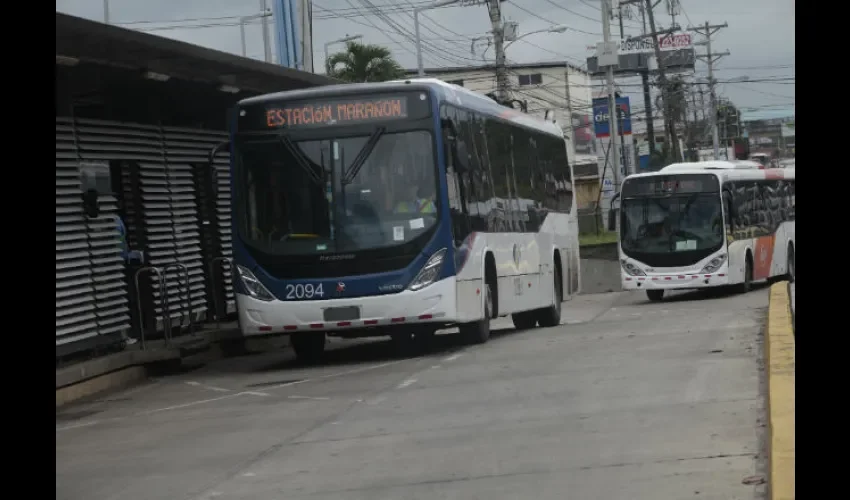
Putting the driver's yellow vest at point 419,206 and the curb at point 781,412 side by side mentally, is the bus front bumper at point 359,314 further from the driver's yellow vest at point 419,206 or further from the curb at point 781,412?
the curb at point 781,412

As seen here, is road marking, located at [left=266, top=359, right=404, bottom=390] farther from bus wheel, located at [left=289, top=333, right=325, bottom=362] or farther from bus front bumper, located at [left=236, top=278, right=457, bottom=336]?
bus wheel, located at [left=289, top=333, right=325, bottom=362]

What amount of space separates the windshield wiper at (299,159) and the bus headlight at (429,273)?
1.48 meters

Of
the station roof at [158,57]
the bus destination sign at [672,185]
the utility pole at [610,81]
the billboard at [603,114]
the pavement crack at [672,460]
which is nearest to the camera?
the pavement crack at [672,460]

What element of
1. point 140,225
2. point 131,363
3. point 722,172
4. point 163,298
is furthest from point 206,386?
point 722,172

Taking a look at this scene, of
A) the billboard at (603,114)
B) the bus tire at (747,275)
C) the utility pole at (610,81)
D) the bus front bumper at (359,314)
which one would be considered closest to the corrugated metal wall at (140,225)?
the bus front bumper at (359,314)

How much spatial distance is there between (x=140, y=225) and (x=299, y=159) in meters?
4.70

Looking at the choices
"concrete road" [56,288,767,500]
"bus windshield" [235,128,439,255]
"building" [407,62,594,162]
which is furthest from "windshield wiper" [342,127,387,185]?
"building" [407,62,594,162]

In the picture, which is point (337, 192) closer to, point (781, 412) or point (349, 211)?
point (349, 211)

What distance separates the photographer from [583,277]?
4478 cm

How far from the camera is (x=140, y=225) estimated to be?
21172 mm

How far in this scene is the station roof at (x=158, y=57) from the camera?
15.2 meters
